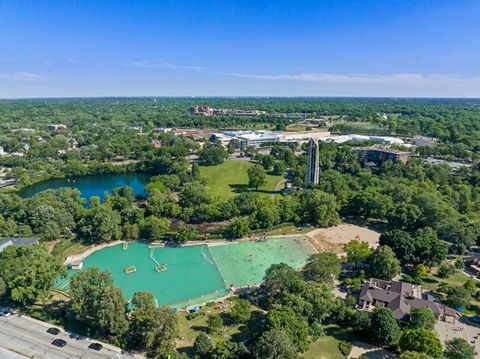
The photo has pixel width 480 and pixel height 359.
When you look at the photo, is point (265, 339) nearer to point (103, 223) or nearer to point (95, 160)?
point (103, 223)

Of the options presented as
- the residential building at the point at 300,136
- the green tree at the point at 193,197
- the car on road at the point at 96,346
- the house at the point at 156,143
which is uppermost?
the residential building at the point at 300,136

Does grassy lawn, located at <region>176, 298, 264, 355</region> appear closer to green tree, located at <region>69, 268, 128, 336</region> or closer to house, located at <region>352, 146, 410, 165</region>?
green tree, located at <region>69, 268, 128, 336</region>

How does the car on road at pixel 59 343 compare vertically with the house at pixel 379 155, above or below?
below

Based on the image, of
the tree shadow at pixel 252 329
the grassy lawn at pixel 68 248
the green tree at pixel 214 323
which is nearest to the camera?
the tree shadow at pixel 252 329

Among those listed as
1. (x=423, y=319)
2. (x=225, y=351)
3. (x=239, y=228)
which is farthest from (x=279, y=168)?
(x=225, y=351)

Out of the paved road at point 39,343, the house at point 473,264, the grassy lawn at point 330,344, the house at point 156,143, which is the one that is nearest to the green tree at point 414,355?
the grassy lawn at point 330,344

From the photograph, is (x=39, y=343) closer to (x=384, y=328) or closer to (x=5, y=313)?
(x=5, y=313)

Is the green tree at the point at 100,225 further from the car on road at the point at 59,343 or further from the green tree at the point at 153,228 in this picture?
the car on road at the point at 59,343
